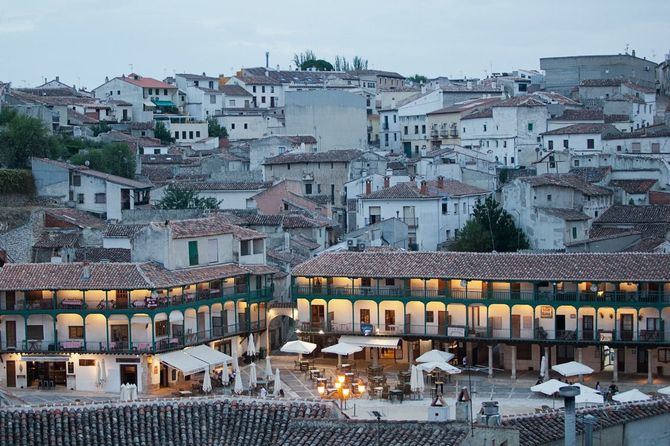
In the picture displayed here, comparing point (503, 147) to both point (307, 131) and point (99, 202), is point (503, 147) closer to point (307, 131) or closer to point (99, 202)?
point (307, 131)

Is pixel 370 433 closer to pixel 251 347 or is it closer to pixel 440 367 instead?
pixel 440 367

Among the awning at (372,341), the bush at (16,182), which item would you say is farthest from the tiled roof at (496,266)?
the bush at (16,182)

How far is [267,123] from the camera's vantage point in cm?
11481

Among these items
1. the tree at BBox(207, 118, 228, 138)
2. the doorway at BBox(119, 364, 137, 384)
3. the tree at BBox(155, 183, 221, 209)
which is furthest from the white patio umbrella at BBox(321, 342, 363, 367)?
the tree at BBox(207, 118, 228, 138)

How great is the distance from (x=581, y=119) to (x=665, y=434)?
191 ft

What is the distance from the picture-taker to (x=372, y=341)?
56.8 metres

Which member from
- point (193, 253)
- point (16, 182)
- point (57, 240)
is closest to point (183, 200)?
point (16, 182)

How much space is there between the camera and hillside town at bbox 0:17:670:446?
33.2 metres

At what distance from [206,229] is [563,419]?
1045 inches

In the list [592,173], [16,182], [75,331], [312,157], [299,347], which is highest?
[312,157]

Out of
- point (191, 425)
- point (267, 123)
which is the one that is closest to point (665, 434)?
point (191, 425)

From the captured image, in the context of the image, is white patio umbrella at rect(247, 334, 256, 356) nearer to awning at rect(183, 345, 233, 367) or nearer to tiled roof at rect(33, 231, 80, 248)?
awning at rect(183, 345, 233, 367)

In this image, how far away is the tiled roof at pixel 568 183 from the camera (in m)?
73.6

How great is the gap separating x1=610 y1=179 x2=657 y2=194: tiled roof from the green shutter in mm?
29339
